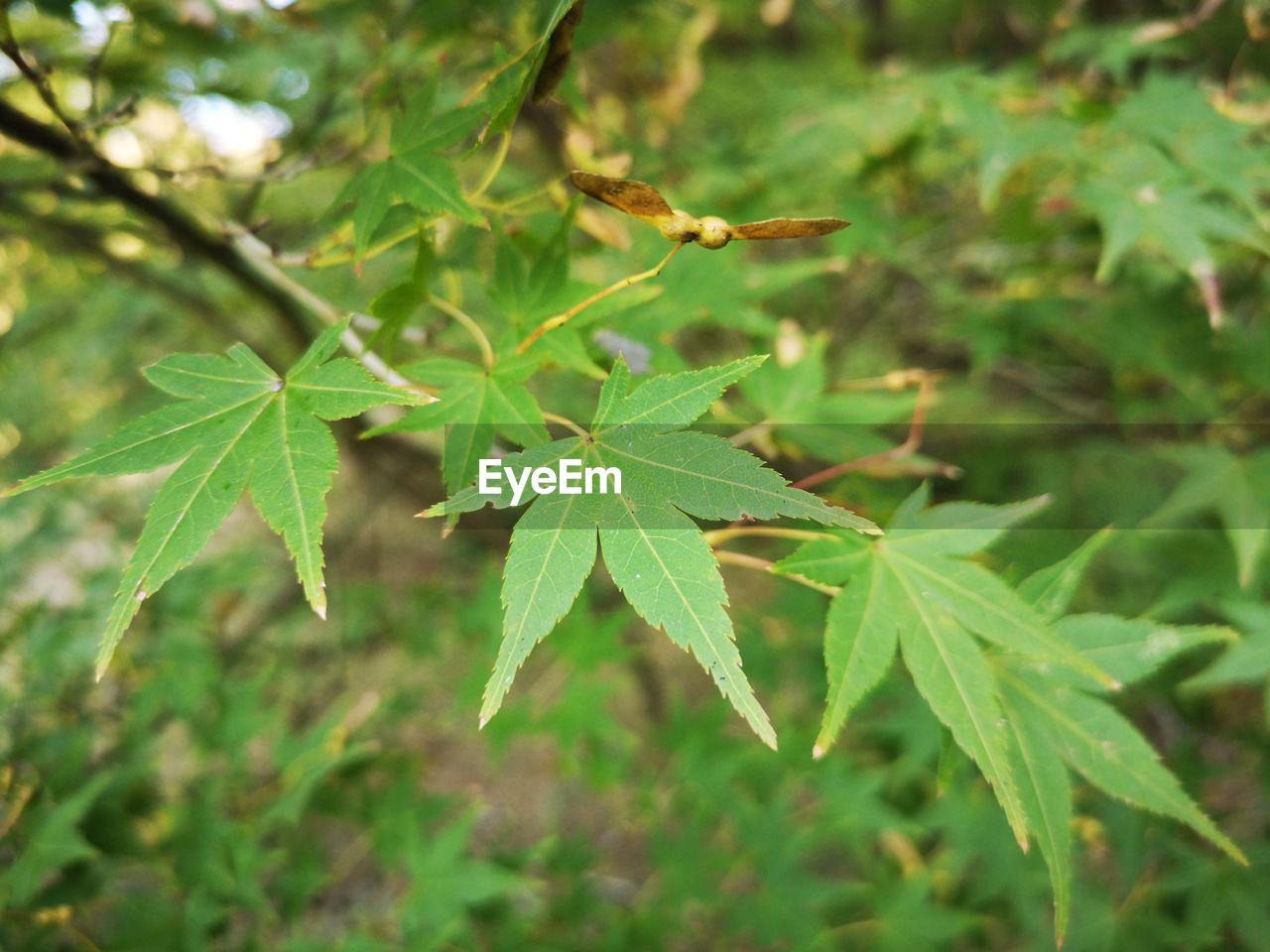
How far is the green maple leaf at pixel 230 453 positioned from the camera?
60 centimetres

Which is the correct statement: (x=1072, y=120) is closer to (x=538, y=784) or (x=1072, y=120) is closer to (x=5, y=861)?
(x=5, y=861)

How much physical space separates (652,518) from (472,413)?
0.74ft

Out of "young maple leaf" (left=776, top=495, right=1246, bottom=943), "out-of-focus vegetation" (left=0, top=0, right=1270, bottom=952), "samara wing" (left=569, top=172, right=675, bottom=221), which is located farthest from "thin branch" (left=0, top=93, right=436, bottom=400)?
"young maple leaf" (left=776, top=495, right=1246, bottom=943)

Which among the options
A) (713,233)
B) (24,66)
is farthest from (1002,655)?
(24,66)

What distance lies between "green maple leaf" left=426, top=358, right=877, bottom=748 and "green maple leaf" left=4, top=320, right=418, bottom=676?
13cm

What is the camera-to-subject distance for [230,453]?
662mm

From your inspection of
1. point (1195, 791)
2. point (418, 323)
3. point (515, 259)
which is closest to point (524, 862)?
point (418, 323)

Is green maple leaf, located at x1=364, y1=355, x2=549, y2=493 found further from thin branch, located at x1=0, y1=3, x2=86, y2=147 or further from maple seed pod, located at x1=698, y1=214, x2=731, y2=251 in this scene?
thin branch, located at x1=0, y1=3, x2=86, y2=147

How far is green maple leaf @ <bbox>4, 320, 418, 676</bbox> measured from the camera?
0.60 m

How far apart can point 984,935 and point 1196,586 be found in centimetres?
113

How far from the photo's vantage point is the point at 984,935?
1.96 m

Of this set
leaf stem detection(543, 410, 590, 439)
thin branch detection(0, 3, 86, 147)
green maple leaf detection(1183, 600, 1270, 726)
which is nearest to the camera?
leaf stem detection(543, 410, 590, 439)

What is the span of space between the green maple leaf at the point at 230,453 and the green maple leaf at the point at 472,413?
0.24ft

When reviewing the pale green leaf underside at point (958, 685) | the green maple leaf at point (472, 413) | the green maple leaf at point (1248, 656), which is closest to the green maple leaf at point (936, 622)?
the pale green leaf underside at point (958, 685)
